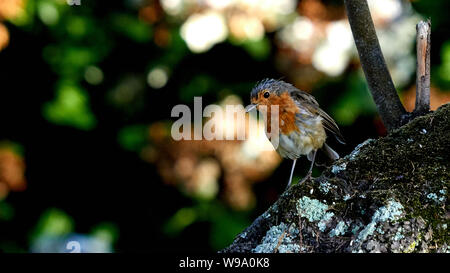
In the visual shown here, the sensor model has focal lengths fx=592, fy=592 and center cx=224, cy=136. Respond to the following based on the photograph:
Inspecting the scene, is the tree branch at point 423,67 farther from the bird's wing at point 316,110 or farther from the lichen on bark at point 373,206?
the bird's wing at point 316,110

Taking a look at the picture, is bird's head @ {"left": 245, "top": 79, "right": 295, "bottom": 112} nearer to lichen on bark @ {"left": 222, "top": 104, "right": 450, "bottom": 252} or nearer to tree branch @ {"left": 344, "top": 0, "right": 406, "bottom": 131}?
tree branch @ {"left": 344, "top": 0, "right": 406, "bottom": 131}

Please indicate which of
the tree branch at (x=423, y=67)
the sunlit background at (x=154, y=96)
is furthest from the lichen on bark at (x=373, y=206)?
the sunlit background at (x=154, y=96)

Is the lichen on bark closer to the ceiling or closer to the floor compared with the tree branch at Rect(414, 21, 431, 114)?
closer to the floor

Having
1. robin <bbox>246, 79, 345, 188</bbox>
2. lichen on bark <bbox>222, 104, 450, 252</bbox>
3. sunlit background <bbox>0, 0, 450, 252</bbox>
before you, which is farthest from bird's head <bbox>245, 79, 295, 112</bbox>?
lichen on bark <bbox>222, 104, 450, 252</bbox>

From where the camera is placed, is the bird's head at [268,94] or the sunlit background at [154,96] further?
the sunlit background at [154,96]

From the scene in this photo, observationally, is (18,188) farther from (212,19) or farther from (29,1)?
(212,19)
